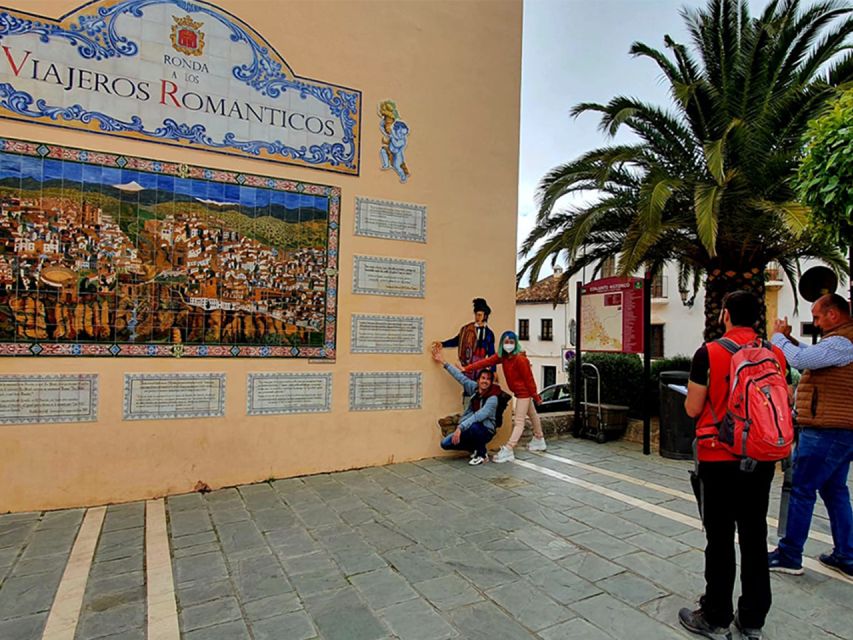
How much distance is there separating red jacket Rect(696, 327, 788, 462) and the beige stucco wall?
3.97 metres

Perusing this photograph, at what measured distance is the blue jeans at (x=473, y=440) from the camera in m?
6.30

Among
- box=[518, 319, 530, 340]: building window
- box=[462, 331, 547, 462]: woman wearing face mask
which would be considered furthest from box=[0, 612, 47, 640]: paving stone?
box=[518, 319, 530, 340]: building window

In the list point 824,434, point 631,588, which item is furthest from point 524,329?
point 631,588

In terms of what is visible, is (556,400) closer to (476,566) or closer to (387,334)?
(387,334)

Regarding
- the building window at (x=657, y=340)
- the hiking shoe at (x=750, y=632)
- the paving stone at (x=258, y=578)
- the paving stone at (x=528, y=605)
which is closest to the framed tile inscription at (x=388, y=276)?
the paving stone at (x=258, y=578)

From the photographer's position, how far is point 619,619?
301 cm

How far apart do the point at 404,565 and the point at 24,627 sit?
223cm

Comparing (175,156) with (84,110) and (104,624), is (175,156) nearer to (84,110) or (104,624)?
(84,110)

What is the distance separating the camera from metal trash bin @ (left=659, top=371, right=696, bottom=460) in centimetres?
679

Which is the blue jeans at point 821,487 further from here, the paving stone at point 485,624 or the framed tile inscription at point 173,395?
the framed tile inscription at point 173,395

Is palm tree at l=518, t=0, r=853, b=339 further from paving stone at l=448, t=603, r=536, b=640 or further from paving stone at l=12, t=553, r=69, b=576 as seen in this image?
paving stone at l=12, t=553, r=69, b=576

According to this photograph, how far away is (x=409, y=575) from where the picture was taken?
11.6 ft

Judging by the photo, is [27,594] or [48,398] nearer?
[27,594]

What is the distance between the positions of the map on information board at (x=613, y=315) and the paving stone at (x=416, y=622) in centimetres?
509
